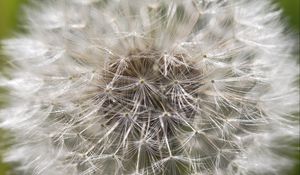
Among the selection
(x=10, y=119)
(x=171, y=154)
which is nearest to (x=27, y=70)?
(x=10, y=119)

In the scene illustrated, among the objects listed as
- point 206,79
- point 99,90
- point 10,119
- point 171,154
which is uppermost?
point 10,119

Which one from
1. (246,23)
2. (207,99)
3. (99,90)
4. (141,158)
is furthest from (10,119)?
(246,23)

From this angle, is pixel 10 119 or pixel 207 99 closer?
pixel 207 99

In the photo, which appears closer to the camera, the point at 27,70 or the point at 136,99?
the point at 136,99

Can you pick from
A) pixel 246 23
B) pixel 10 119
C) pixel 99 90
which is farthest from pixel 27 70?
pixel 246 23

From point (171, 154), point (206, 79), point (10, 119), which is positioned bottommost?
point (171, 154)

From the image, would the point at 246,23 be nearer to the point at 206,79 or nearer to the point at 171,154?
the point at 206,79

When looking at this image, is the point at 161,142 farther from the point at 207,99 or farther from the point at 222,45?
the point at 222,45

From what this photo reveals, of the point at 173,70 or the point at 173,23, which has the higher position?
the point at 173,23

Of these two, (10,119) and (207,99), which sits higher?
(10,119)
